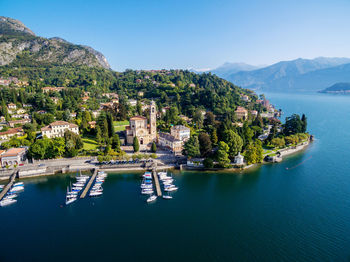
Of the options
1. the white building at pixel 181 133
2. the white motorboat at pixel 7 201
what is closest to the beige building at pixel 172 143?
the white building at pixel 181 133

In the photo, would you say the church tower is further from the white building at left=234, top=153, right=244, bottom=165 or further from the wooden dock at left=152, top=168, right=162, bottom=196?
the white building at left=234, top=153, right=244, bottom=165

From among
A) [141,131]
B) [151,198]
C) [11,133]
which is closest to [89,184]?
[151,198]

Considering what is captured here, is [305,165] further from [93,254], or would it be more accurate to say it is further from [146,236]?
[93,254]

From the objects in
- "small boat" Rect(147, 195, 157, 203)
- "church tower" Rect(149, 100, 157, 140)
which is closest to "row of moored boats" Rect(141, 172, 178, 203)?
"small boat" Rect(147, 195, 157, 203)

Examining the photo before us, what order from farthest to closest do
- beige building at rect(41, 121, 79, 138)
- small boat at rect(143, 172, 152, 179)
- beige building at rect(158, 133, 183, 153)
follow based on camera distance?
beige building at rect(41, 121, 79, 138), beige building at rect(158, 133, 183, 153), small boat at rect(143, 172, 152, 179)

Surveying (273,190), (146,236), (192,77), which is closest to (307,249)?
(273,190)
